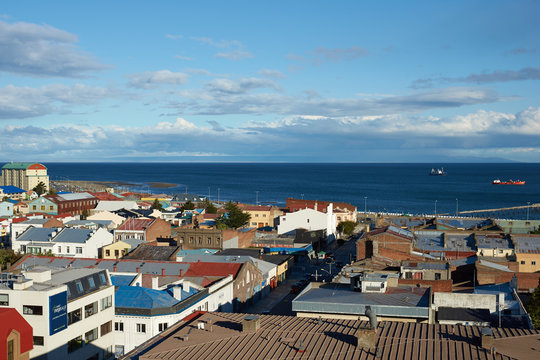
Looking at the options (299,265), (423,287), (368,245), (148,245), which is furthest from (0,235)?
(423,287)

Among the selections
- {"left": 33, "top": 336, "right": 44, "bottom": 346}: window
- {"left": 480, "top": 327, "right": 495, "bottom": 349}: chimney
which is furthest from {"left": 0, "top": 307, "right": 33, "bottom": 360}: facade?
{"left": 480, "top": 327, "right": 495, "bottom": 349}: chimney

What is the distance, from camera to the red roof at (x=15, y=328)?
26375mm

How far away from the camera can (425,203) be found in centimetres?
19838

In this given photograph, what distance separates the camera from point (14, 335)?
1063 inches

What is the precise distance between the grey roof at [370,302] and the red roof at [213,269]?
43.0 feet

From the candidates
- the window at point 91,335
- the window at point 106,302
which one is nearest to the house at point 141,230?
the window at point 106,302

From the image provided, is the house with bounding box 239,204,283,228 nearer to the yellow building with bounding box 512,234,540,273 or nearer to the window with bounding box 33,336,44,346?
the yellow building with bounding box 512,234,540,273

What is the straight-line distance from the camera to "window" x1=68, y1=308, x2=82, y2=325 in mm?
32009

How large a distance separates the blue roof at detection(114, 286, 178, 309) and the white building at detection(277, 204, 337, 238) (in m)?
59.2

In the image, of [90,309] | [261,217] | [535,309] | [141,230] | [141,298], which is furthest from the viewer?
[261,217]

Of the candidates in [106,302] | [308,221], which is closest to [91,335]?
[106,302]

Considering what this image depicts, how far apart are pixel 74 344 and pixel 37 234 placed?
43220 mm

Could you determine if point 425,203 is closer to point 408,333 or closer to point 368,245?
point 368,245

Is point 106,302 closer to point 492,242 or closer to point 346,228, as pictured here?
point 492,242
